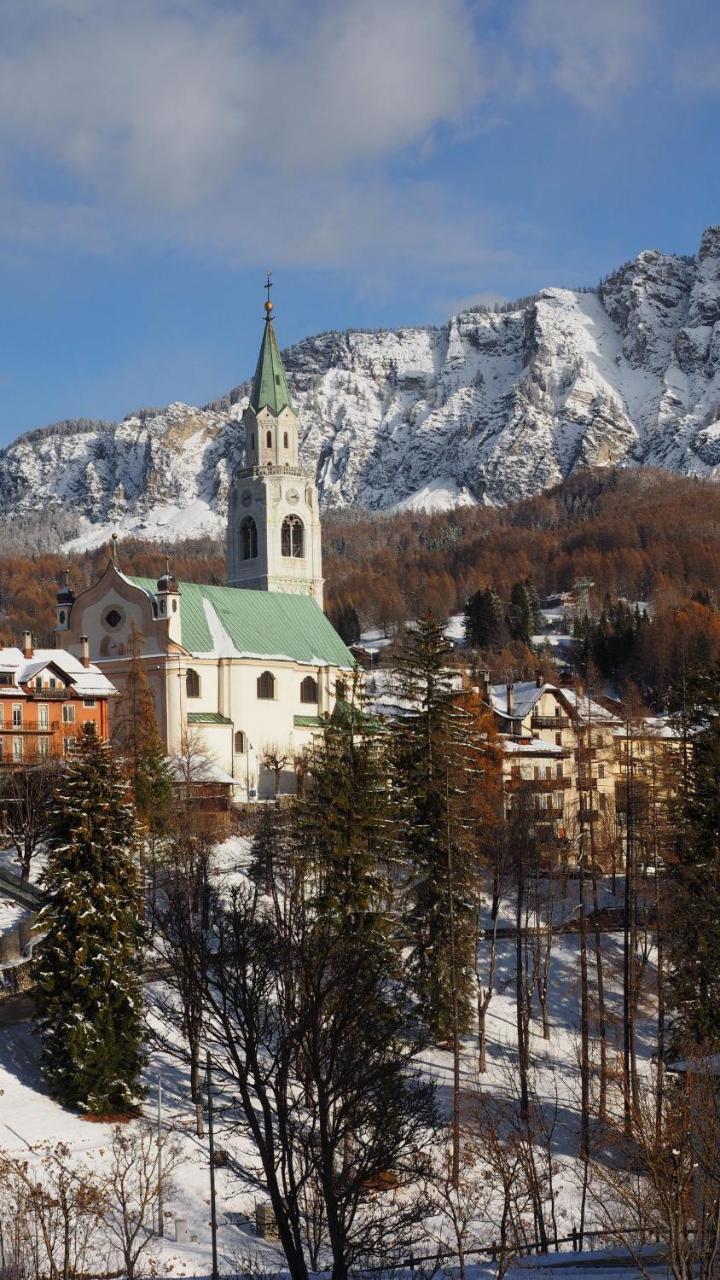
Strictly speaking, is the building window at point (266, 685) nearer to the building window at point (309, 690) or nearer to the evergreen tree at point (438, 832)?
the building window at point (309, 690)

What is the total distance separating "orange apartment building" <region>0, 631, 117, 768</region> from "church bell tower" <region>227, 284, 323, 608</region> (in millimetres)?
28458

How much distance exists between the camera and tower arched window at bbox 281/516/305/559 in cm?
10012

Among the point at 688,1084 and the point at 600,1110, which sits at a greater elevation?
the point at 688,1084

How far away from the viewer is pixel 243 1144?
129 ft

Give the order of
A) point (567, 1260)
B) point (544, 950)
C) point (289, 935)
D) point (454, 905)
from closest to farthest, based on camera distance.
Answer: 1. point (289, 935)
2. point (567, 1260)
3. point (454, 905)
4. point (544, 950)

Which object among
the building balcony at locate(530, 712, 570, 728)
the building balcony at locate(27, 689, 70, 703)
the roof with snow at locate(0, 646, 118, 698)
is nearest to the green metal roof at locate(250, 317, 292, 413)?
the building balcony at locate(530, 712, 570, 728)

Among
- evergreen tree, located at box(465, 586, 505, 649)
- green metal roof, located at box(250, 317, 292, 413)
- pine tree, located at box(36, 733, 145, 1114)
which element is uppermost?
green metal roof, located at box(250, 317, 292, 413)

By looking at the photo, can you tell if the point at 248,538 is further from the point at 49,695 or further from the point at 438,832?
the point at 438,832

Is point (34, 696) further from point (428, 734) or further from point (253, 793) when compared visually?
point (428, 734)

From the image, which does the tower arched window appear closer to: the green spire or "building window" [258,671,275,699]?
the green spire

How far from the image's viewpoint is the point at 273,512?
9944 cm

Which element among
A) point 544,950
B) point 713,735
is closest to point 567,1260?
point 713,735

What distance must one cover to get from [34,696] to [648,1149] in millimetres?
45808

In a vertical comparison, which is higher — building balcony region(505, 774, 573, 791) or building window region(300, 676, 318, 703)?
building window region(300, 676, 318, 703)
